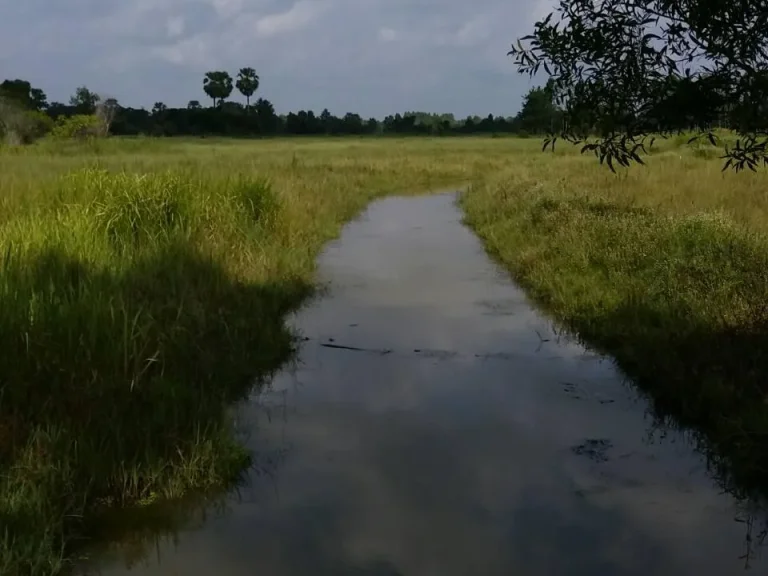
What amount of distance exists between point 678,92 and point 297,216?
1143 cm

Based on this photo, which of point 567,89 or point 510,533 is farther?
point 567,89

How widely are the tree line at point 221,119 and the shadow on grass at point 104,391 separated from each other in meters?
44.8

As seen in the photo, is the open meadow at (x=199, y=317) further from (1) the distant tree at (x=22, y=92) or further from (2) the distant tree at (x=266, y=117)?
(2) the distant tree at (x=266, y=117)

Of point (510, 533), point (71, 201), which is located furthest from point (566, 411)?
point (71, 201)

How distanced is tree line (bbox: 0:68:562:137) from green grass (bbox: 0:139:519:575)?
134 ft

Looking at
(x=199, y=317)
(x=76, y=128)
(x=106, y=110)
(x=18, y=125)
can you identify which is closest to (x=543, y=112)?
(x=199, y=317)

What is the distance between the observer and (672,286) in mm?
8641

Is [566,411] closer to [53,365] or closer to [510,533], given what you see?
[510,533]

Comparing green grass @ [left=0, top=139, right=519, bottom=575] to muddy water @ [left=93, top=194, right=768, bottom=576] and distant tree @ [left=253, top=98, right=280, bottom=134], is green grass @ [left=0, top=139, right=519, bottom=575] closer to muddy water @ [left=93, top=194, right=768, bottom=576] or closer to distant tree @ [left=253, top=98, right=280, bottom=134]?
muddy water @ [left=93, top=194, right=768, bottom=576]

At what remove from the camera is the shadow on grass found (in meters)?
4.30

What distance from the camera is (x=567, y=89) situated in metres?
5.85

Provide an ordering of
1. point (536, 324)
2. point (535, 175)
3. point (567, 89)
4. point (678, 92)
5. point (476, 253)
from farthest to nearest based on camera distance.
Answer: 1. point (535, 175)
2. point (476, 253)
3. point (536, 324)
4. point (567, 89)
5. point (678, 92)

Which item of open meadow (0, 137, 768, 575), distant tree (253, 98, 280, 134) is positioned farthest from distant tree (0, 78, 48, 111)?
open meadow (0, 137, 768, 575)

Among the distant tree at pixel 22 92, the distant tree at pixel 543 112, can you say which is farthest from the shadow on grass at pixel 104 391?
the distant tree at pixel 22 92
